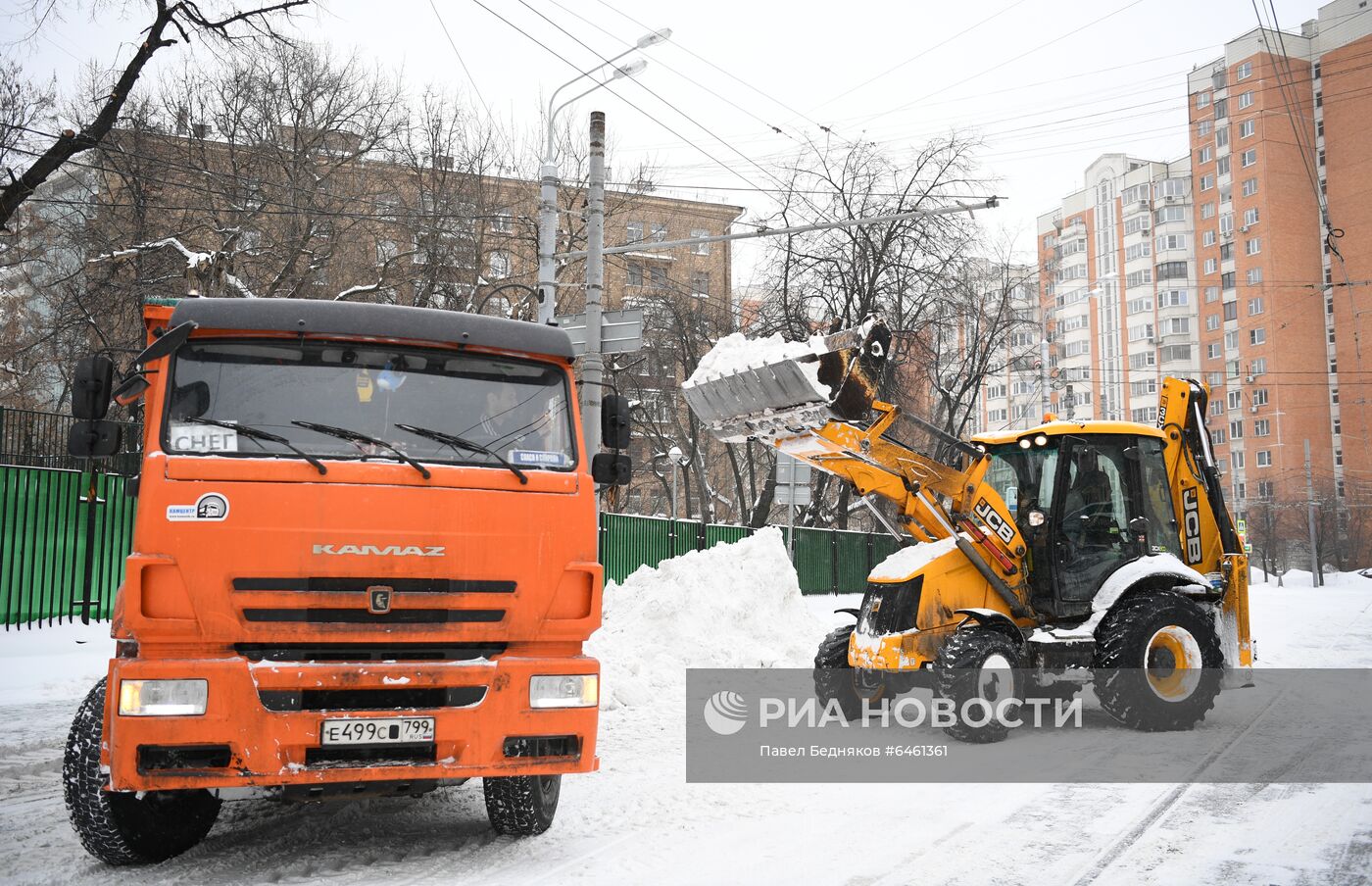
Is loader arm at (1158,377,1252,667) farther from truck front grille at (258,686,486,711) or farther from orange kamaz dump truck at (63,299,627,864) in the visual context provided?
truck front grille at (258,686,486,711)

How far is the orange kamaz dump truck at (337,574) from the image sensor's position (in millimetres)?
4672

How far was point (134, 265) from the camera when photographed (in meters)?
22.3

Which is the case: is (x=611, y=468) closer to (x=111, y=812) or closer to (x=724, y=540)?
(x=111, y=812)

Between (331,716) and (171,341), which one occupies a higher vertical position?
(171,341)

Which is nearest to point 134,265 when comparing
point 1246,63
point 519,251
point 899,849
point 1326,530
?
point 519,251

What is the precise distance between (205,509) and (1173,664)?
7769 mm

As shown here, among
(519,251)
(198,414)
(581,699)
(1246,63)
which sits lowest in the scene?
(581,699)

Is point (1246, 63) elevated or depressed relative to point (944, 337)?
elevated

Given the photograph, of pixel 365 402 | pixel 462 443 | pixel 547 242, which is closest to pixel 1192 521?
pixel 462 443

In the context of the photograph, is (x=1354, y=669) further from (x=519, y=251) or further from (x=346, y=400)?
(x=519, y=251)

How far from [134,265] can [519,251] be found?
11.9 meters

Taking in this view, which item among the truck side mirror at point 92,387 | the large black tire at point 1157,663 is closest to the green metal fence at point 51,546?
the truck side mirror at point 92,387

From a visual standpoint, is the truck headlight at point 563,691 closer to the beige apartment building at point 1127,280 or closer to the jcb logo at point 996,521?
the jcb logo at point 996,521

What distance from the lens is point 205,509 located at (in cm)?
477
